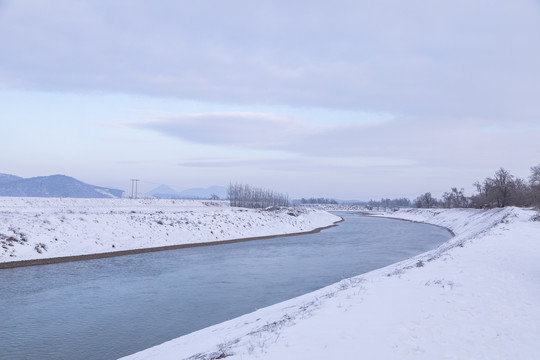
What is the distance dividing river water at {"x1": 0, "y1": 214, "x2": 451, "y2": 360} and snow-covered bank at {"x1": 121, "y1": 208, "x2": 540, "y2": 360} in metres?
2.67

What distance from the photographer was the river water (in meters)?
12.3

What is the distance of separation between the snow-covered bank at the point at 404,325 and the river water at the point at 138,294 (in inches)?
105

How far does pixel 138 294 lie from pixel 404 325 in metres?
14.6

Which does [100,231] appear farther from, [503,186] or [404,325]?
[503,186]

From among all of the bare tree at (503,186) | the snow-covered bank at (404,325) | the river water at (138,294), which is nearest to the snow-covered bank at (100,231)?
the river water at (138,294)

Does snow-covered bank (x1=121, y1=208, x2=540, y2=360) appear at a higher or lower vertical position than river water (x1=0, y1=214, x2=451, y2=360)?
higher

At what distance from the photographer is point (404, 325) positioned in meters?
8.43

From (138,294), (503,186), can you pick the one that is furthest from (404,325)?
(503,186)

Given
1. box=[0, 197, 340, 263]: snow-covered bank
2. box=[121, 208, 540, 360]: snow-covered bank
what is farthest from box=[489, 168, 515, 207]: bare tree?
box=[121, 208, 540, 360]: snow-covered bank

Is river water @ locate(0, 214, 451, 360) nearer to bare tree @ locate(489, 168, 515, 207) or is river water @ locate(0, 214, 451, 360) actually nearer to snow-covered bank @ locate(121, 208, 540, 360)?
snow-covered bank @ locate(121, 208, 540, 360)

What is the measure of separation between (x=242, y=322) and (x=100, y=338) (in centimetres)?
520

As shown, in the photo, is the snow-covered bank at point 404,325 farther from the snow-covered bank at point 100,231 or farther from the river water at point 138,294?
the snow-covered bank at point 100,231

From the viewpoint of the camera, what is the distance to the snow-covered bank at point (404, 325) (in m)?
7.21

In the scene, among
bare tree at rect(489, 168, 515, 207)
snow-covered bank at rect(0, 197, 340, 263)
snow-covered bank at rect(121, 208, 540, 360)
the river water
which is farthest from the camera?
bare tree at rect(489, 168, 515, 207)
